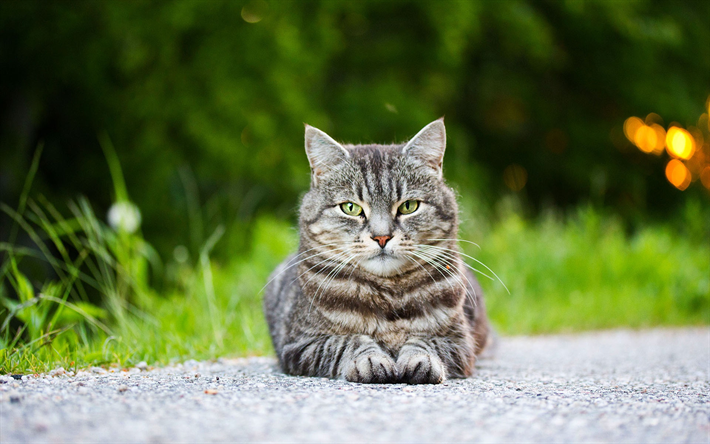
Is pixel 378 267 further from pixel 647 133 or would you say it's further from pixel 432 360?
pixel 647 133

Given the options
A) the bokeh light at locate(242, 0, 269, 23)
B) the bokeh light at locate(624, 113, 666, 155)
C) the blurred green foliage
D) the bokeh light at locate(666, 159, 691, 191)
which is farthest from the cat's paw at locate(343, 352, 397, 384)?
the bokeh light at locate(624, 113, 666, 155)

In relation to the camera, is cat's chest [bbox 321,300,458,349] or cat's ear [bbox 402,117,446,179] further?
cat's ear [bbox 402,117,446,179]

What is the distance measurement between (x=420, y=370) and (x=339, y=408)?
0.66 metres

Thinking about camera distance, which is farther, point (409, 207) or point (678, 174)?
point (678, 174)

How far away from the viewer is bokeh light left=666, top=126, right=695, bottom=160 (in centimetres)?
1098

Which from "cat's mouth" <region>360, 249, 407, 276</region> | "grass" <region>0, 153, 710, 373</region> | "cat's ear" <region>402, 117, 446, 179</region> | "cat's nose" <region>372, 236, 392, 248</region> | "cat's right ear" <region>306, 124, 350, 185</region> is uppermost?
"cat's ear" <region>402, 117, 446, 179</region>

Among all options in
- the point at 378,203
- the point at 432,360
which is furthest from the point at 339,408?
the point at 378,203

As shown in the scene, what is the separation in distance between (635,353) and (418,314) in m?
1.98

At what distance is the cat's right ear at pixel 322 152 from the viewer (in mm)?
2990

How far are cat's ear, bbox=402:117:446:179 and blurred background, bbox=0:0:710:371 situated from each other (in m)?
1.57

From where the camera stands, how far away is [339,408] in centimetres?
187

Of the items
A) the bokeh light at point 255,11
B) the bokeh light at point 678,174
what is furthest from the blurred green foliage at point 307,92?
the bokeh light at point 678,174

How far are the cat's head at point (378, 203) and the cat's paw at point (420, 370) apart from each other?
0.43m

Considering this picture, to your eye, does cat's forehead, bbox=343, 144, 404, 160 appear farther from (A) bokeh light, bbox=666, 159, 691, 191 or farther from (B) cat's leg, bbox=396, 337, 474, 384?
(A) bokeh light, bbox=666, 159, 691, 191
